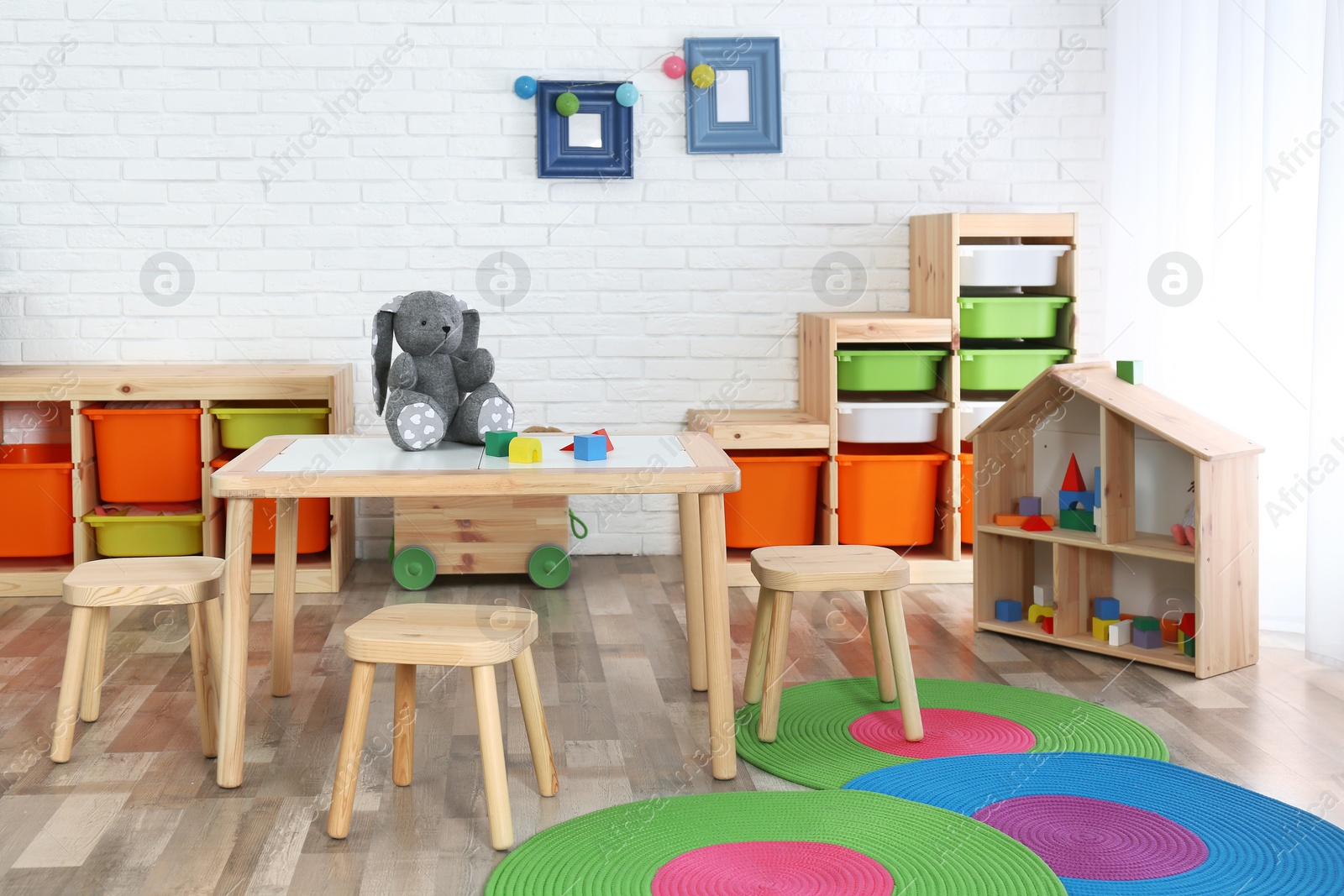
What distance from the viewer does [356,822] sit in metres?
2.19

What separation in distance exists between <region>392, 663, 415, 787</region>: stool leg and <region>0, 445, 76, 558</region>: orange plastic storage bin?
2081 millimetres

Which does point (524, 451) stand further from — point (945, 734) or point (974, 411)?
point (974, 411)

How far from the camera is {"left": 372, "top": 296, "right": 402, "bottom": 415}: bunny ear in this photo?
8.62 feet

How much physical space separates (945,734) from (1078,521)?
93 centimetres

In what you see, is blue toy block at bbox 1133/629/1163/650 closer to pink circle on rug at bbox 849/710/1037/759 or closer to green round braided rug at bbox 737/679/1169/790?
green round braided rug at bbox 737/679/1169/790

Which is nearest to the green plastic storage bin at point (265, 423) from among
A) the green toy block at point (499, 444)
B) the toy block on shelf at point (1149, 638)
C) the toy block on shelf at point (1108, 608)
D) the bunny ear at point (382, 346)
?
the bunny ear at point (382, 346)

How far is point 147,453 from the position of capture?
393 centimetres

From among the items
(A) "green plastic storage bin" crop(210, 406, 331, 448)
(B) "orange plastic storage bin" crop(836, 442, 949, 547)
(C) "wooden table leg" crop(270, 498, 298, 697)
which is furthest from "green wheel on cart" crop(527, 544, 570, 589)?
(C) "wooden table leg" crop(270, 498, 298, 697)

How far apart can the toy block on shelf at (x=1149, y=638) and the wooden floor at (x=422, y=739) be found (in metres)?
0.09

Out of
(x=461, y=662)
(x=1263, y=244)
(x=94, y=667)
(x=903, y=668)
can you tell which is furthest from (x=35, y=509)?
(x=1263, y=244)

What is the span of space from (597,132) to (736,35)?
23.3 inches

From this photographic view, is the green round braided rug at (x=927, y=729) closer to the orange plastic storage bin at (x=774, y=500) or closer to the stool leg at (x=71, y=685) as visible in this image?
the orange plastic storage bin at (x=774, y=500)

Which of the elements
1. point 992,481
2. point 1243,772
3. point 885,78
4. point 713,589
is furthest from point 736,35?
point 1243,772

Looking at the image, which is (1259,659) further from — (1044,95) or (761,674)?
(1044,95)
